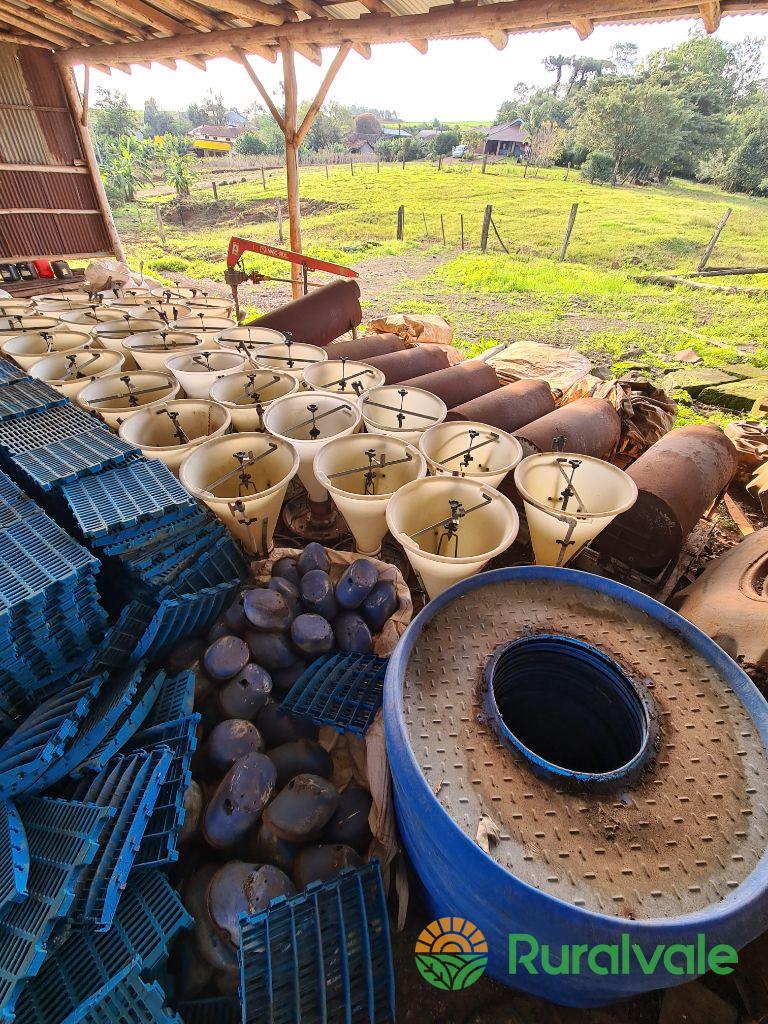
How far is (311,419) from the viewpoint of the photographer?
212 inches

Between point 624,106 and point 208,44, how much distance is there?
42.1 m

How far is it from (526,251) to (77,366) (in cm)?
1886

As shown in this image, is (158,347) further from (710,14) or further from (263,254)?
(710,14)

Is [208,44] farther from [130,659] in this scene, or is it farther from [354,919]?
[354,919]

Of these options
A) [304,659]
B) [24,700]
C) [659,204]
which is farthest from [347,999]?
[659,204]

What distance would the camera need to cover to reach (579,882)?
1957mm

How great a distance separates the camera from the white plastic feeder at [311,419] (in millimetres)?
5117

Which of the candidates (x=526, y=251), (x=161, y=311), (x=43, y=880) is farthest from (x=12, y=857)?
(x=526, y=251)

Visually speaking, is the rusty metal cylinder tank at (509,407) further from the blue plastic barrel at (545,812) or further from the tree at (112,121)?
the tree at (112,121)

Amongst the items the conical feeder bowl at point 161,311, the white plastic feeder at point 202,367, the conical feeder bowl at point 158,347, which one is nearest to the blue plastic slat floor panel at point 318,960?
the white plastic feeder at point 202,367

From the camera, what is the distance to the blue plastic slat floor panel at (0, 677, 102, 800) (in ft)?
8.19

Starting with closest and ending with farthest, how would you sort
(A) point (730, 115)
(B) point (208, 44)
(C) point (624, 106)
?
(B) point (208, 44)
(C) point (624, 106)
(A) point (730, 115)

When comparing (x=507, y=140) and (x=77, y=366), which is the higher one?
(x=507, y=140)

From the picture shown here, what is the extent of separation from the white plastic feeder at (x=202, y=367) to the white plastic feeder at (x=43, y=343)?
1.52 meters
